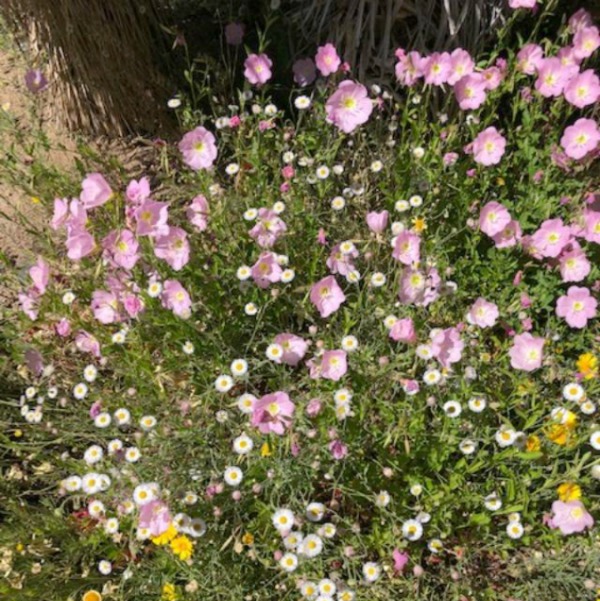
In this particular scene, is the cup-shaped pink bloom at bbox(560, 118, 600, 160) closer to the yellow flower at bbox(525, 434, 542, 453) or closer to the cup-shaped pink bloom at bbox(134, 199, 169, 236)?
the yellow flower at bbox(525, 434, 542, 453)

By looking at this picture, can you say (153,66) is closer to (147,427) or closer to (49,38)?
(49,38)

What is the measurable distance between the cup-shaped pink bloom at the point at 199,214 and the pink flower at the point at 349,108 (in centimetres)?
59

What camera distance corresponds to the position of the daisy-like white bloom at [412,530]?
6.64 ft

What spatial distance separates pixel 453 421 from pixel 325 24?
73.5 inches

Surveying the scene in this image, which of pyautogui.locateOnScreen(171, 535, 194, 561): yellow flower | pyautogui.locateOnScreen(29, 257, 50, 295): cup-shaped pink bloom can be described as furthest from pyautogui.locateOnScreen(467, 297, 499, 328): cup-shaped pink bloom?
pyautogui.locateOnScreen(29, 257, 50, 295): cup-shaped pink bloom

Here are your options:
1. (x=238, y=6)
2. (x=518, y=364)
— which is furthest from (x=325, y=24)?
(x=518, y=364)

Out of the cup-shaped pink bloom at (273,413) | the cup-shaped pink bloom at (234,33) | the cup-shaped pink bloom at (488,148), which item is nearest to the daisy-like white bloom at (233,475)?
the cup-shaped pink bloom at (273,413)

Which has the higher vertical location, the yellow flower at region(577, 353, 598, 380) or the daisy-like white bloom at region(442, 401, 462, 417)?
the yellow flower at region(577, 353, 598, 380)

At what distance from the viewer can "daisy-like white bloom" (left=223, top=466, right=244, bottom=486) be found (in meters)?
2.00

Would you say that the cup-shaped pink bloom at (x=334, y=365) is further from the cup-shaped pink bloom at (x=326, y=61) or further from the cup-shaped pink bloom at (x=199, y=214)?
the cup-shaped pink bloom at (x=326, y=61)

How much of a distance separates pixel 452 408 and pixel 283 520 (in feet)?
1.88

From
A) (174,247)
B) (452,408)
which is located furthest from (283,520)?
(174,247)

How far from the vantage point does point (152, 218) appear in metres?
2.22

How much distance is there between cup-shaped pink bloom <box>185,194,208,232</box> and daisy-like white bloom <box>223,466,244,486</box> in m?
0.83
